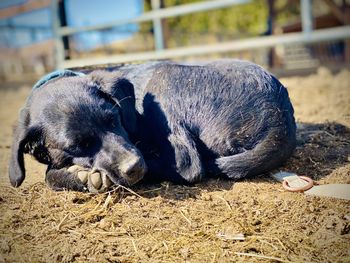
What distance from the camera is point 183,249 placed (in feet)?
6.31

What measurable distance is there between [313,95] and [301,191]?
3.18m

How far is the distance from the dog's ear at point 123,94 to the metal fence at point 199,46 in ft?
12.5

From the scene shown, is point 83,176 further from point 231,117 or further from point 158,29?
point 158,29

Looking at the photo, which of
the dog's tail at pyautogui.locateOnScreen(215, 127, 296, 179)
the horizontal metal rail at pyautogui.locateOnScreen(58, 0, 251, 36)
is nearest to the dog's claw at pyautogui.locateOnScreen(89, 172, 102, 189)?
the dog's tail at pyautogui.locateOnScreen(215, 127, 296, 179)

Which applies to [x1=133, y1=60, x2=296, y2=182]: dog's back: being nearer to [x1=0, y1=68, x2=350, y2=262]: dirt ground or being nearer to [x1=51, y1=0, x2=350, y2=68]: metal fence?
[x1=0, y1=68, x2=350, y2=262]: dirt ground

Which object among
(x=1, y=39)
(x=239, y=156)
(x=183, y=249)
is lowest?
(x=183, y=249)

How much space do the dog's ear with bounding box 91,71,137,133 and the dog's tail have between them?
705 mm

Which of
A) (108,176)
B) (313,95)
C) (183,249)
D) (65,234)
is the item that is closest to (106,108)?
(108,176)

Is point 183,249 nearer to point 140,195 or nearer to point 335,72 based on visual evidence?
point 140,195

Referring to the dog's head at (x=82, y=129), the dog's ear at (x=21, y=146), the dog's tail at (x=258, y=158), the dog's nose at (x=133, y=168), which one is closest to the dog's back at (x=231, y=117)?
the dog's tail at (x=258, y=158)

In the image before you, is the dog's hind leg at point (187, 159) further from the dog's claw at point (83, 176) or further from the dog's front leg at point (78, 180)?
→ the dog's claw at point (83, 176)

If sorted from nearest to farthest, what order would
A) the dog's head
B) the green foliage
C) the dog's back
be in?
the dog's head → the dog's back → the green foliage

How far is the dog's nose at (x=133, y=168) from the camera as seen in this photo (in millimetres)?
2321

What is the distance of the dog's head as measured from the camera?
2434 mm
